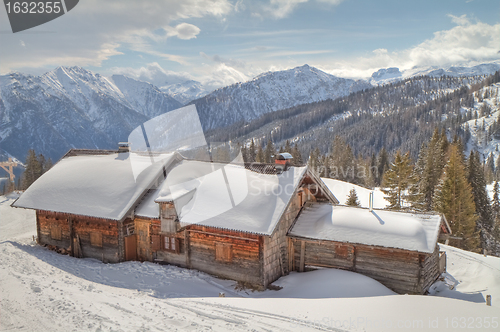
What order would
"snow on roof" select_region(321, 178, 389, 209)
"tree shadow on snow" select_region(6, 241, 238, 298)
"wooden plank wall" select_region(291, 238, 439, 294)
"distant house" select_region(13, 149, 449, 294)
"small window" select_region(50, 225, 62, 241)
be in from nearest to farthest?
1. "tree shadow on snow" select_region(6, 241, 238, 298)
2. "wooden plank wall" select_region(291, 238, 439, 294)
3. "distant house" select_region(13, 149, 449, 294)
4. "small window" select_region(50, 225, 62, 241)
5. "snow on roof" select_region(321, 178, 389, 209)

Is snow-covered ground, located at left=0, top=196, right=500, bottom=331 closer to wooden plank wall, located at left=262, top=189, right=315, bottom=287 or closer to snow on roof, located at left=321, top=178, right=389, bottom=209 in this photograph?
wooden plank wall, located at left=262, top=189, right=315, bottom=287

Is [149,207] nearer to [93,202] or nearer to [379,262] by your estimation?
[93,202]

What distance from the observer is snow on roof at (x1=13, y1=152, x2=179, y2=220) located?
1922 centimetres

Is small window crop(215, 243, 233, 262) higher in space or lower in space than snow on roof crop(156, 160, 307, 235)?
lower

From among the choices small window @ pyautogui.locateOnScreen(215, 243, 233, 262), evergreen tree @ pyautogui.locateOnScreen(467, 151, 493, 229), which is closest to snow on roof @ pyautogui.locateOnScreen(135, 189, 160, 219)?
small window @ pyautogui.locateOnScreen(215, 243, 233, 262)

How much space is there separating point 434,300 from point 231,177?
1172 centimetres

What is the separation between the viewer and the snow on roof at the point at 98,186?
19.2 meters

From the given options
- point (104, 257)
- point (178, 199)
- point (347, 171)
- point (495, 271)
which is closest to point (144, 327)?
point (178, 199)

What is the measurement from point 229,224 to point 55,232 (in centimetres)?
1271

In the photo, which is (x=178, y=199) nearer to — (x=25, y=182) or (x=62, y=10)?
(x=62, y=10)

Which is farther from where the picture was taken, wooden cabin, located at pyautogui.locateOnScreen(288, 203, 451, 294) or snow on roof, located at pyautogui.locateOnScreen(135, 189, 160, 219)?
snow on roof, located at pyautogui.locateOnScreen(135, 189, 160, 219)

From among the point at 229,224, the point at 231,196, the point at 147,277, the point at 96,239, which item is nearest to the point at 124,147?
the point at 96,239

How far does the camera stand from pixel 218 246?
17.4m

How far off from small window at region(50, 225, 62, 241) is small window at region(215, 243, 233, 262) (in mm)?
11146
